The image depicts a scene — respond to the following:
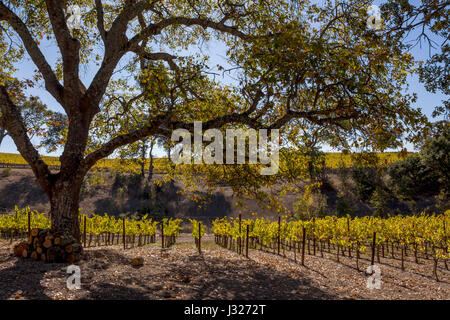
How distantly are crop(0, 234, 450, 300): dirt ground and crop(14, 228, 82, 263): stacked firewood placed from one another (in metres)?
0.27

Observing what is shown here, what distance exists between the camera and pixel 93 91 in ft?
26.2

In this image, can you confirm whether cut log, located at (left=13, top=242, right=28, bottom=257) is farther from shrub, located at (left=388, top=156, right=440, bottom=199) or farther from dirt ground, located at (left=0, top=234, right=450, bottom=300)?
shrub, located at (left=388, top=156, right=440, bottom=199)

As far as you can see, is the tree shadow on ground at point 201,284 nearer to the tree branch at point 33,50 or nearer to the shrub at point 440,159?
the tree branch at point 33,50

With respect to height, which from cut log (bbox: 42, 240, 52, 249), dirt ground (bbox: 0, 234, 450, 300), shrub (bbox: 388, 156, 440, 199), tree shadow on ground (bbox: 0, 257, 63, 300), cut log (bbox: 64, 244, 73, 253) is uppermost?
shrub (bbox: 388, 156, 440, 199)

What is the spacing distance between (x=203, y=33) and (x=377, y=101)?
6848mm

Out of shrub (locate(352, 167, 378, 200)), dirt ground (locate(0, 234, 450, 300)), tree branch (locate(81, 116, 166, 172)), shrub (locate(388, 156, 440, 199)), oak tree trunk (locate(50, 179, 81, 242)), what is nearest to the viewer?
dirt ground (locate(0, 234, 450, 300))

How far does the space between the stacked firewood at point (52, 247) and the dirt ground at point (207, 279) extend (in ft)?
0.88

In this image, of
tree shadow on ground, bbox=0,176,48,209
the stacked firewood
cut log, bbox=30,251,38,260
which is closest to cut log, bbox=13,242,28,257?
the stacked firewood

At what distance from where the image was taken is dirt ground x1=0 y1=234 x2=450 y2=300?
17.1 ft

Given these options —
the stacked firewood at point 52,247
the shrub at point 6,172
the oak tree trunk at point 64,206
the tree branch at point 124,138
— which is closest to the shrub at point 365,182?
the tree branch at point 124,138

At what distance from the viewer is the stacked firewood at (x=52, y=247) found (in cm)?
711
